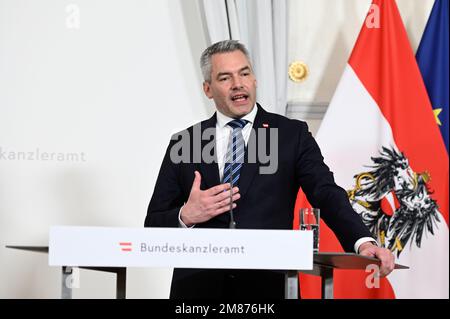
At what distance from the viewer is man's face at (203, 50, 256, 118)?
2.98 metres

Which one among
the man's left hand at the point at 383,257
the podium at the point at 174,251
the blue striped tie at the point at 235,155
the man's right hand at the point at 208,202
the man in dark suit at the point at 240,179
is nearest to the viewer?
the podium at the point at 174,251

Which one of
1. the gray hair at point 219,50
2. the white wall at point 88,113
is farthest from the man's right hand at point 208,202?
the white wall at point 88,113

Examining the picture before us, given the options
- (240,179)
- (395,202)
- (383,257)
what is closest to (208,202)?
(240,179)

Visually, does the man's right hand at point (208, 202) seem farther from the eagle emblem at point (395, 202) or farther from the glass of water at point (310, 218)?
the eagle emblem at point (395, 202)

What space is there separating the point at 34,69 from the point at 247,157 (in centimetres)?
201

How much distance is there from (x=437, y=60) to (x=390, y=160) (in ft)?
2.05

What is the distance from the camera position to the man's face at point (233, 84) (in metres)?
2.98

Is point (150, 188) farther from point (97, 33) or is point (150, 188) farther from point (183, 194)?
point (183, 194)

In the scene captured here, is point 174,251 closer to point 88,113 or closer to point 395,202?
point 395,202

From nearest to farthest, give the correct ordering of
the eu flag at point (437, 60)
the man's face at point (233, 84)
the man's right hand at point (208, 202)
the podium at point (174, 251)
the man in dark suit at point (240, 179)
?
1. the podium at point (174, 251)
2. the man's right hand at point (208, 202)
3. the man in dark suit at point (240, 179)
4. the man's face at point (233, 84)
5. the eu flag at point (437, 60)

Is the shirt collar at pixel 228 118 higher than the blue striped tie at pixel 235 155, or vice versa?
the shirt collar at pixel 228 118

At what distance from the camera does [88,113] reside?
436 cm

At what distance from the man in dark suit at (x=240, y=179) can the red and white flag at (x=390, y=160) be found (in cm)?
109
